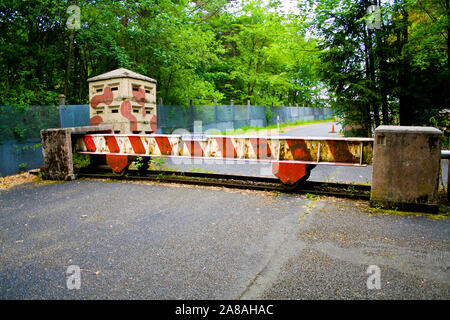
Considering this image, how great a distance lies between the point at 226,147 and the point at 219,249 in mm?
3044

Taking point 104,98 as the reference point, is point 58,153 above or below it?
below

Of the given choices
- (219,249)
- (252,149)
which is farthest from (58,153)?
(219,249)

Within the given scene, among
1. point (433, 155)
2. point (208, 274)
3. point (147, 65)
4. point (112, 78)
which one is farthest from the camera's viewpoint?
point (147, 65)

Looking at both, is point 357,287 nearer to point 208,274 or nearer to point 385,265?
point 385,265

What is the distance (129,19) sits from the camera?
14453 mm

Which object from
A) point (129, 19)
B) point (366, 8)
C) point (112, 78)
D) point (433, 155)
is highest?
point (129, 19)

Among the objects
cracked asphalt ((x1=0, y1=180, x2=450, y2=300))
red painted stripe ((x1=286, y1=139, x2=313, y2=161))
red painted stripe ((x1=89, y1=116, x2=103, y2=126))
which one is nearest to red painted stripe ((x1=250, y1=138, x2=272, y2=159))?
red painted stripe ((x1=286, y1=139, x2=313, y2=161))

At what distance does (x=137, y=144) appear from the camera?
701cm

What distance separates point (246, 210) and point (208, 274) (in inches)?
83.1

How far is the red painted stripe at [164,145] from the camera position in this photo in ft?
22.0

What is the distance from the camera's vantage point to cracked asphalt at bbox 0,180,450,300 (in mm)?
2660

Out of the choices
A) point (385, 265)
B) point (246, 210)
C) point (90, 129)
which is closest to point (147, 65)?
point (90, 129)

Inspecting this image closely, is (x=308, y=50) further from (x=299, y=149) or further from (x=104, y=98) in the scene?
(x=104, y=98)

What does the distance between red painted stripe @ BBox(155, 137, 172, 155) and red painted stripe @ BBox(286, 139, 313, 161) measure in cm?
263
